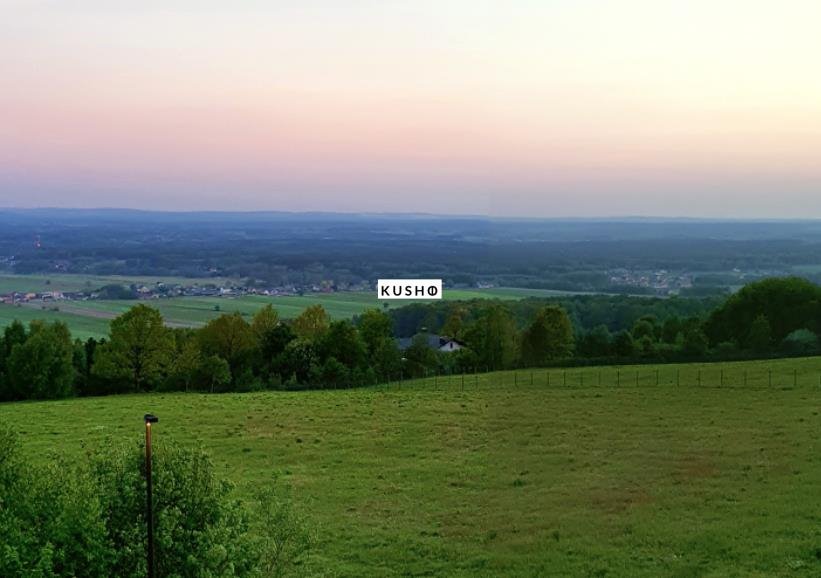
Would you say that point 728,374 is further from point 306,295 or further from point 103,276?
point 103,276

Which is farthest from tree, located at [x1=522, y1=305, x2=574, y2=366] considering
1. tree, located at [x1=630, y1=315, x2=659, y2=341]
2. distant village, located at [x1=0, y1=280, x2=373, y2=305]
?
distant village, located at [x1=0, y1=280, x2=373, y2=305]

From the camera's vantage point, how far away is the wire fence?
→ 46375 millimetres

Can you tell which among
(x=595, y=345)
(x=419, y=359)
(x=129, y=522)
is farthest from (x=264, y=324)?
(x=129, y=522)

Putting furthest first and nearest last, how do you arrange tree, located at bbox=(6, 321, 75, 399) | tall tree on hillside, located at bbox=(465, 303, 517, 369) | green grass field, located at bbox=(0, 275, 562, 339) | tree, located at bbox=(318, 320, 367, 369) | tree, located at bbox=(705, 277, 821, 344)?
green grass field, located at bbox=(0, 275, 562, 339) < tree, located at bbox=(705, 277, 821, 344) < tall tree on hillside, located at bbox=(465, 303, 517, 369) < tree, located at bbox=(318, 320, 367, 369) < tree, located at bbox=(6, 321, 75, 399)

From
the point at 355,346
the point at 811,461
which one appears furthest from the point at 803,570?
the point at 355,346

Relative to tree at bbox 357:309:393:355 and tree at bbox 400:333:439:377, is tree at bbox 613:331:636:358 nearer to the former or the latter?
tree at bbox 400:333:439:377

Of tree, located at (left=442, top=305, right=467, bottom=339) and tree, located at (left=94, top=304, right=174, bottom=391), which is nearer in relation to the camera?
tree, located at (left=94, top=304, right=174, bottom=391)

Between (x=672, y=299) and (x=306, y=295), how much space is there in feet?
228

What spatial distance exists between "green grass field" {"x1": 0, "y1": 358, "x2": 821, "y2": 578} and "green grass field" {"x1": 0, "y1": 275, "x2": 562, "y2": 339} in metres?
49.3

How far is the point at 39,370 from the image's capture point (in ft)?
186

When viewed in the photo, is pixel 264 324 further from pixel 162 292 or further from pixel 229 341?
pixel 162 292

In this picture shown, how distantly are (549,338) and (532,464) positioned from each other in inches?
1793

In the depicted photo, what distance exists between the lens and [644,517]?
74.8 ft

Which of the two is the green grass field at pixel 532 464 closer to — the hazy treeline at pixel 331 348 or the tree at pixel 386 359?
the hazy treeline at pixel 331 348
